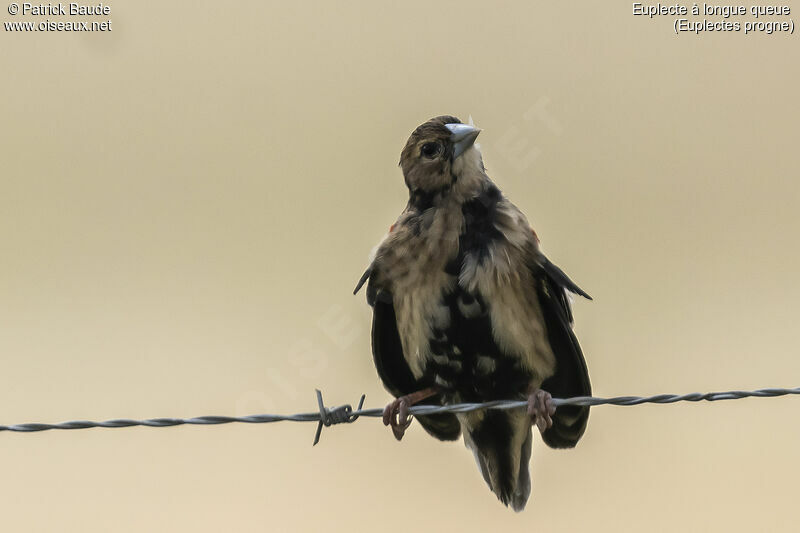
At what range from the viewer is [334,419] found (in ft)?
13.7

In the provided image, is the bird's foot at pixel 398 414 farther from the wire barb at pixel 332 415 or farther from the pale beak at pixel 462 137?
the pale beak at pixel 462 137

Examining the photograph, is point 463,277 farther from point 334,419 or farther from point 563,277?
point 334,419

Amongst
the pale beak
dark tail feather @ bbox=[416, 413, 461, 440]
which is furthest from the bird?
dark tail feather @ bbox=[416, 413, 461, 440]

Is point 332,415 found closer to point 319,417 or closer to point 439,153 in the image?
point 319,417

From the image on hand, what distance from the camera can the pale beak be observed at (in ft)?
16.4

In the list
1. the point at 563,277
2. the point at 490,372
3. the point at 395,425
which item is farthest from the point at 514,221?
the point at 395,425

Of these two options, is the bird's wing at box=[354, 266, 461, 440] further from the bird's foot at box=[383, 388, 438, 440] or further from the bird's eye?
the bird's eye

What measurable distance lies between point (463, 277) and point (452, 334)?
28cm

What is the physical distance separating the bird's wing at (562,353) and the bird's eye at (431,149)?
77cm

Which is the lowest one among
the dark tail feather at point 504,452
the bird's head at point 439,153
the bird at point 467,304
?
the dark tail feather at point 504,452

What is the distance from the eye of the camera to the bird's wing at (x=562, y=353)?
4816mm

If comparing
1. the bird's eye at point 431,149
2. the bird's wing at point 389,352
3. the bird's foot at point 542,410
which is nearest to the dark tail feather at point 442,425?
the bird's wing at point 389,352

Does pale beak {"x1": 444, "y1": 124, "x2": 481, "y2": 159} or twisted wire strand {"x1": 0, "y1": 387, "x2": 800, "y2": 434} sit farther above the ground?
pale beak {"x1": 444, "y1": 124, "x2": 481, "y2": 159}

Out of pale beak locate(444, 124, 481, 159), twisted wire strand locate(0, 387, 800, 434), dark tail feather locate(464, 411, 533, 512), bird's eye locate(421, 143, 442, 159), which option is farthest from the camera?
dark tail feather locate(464, 411, 533, 512)
